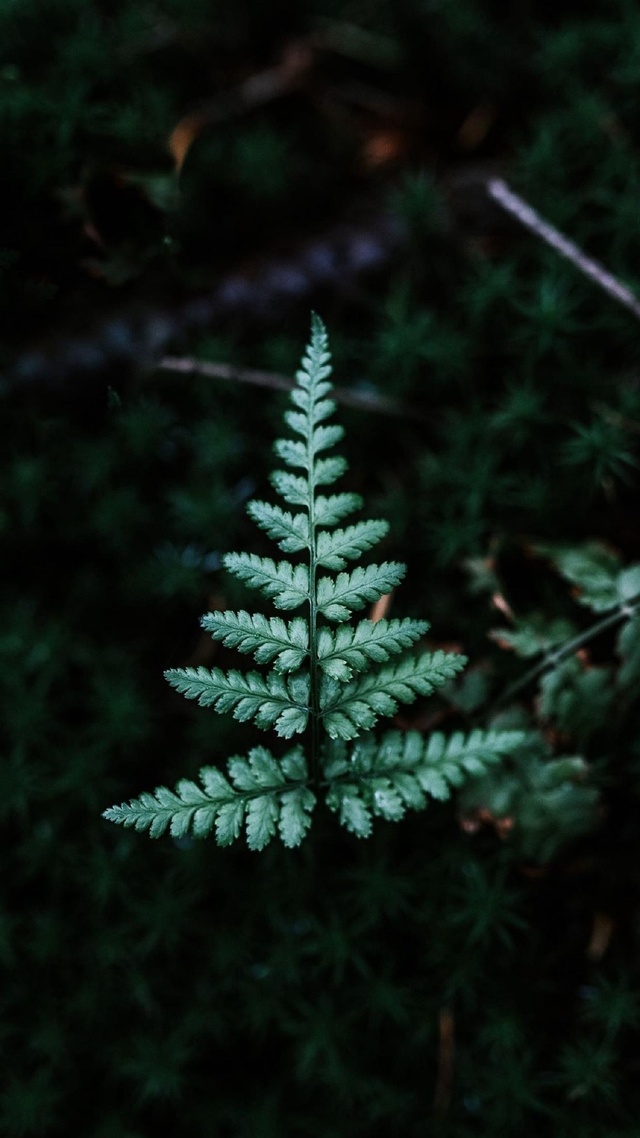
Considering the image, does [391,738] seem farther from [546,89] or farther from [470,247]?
[546,89]

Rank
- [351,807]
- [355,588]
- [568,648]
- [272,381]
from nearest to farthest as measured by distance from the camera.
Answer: [355,588], [351,807], [568,648], [272,381]

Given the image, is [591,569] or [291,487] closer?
[291,487]

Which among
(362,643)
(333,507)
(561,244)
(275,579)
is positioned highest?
(561,244)

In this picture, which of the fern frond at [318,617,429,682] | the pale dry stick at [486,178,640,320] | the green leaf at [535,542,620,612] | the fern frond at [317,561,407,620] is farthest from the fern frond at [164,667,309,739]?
the pale dry stick at [486,178,640,320]

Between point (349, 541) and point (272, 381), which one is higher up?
point (272, 381)

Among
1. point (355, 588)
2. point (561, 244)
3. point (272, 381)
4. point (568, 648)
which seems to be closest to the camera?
point (355, 588)

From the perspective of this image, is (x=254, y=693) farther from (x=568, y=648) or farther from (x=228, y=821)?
(x=568, y=648)

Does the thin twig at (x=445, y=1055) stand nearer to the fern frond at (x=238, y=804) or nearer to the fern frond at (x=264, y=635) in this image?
the fern frond at (x=238, y=804)

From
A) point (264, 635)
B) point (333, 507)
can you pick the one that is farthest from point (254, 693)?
point (333, 507)
